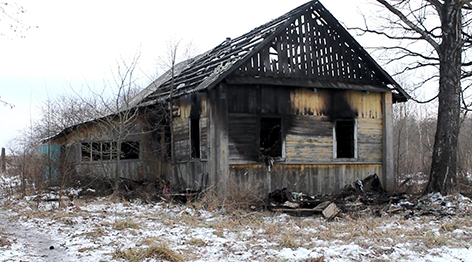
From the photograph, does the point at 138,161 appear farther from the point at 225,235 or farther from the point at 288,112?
the point at 225,235

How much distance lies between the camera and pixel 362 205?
41.5ft

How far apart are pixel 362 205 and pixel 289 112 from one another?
385 centimetres

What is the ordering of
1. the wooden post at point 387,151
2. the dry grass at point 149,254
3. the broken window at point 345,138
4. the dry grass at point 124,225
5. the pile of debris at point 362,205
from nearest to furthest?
the dry grass at point 149,254, the dry grass at point 124,225, the pile of debris at point 362,205, the broken window at point 345,138, the wooden post at point 387,151

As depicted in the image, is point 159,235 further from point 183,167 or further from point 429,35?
point 429,35

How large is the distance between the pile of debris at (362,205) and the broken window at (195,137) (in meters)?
3.49

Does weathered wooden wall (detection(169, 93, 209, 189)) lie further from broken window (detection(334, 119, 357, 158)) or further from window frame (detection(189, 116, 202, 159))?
broken window (detection(334, 119, 357, 158))

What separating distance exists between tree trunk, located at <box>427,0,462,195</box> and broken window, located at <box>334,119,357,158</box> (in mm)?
2738

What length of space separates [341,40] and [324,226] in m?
7.78

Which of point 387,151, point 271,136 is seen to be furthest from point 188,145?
point 387,151

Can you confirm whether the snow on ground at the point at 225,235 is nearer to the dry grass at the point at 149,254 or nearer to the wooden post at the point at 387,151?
the dry grass at the point at 149,254

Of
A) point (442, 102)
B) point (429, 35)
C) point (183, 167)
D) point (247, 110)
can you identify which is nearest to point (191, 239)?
point (247, 110)

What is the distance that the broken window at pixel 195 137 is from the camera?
16031 millimetres

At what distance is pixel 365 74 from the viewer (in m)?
16.2

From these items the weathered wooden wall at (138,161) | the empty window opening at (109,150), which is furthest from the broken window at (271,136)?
the empty window opening at (109,150)
